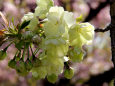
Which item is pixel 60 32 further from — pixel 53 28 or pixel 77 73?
pixel 77 73

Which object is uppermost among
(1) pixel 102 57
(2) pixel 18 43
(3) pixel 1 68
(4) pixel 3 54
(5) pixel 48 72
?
(2) pixel 18 43

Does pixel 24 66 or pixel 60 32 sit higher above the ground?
pixel 60 32

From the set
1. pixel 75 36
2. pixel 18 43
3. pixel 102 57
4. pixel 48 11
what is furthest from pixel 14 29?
pixel 102 57

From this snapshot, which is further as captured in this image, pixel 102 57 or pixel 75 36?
pixel 102 57

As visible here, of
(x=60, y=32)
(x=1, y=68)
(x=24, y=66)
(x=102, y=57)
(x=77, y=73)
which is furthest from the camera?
(x=102, y=57)

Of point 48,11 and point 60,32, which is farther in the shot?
point 48,11

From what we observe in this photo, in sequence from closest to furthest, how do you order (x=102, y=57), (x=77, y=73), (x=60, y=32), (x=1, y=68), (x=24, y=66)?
(x=60, y=32), (x=24, y=66), (x=1, y=68), (x=77, y=73), (x=102, y=57)

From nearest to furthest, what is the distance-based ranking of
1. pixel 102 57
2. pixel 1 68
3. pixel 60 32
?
pixel 60 32
pixel 1 68
pixel 102 57

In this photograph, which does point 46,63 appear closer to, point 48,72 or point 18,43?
point 48,72

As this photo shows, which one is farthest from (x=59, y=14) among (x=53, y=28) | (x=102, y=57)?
(x=102, y=57)
